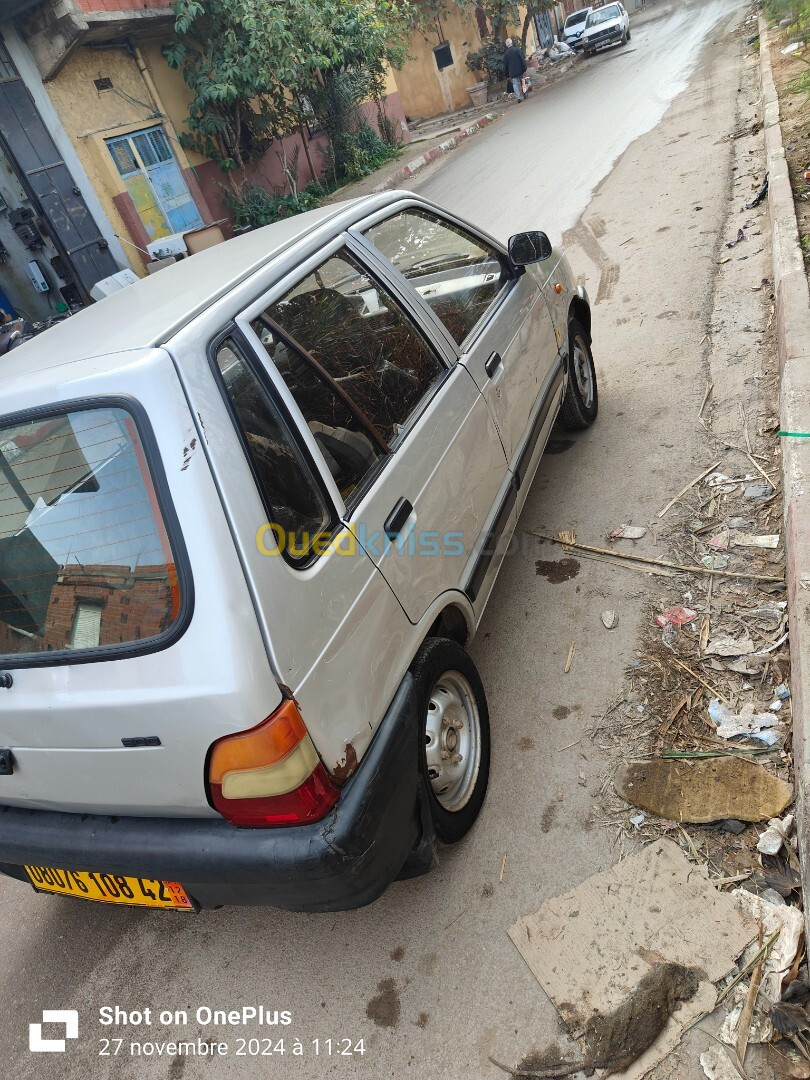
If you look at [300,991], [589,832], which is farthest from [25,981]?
[589,832]

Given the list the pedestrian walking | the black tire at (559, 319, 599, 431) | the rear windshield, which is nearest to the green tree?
the pedestrian walking

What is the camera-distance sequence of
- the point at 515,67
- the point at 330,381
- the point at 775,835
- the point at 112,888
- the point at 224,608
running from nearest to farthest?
1. the point at 224,608
2. the point at 112,888
3. the point at 775,835
4. the point at 330,381
5. the point at 515,67

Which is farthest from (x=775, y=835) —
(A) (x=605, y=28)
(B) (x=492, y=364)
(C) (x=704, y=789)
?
(A) (x=605, y=28)

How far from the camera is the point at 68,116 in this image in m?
12.1

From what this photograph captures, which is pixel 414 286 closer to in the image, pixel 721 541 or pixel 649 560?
pixel 649 560

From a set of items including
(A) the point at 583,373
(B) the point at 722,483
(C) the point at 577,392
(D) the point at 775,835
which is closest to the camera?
(D) the point at 775,835

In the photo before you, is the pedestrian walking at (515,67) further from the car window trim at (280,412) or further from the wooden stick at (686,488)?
the car window trim at (280,412)

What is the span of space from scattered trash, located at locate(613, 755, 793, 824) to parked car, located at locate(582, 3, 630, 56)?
1182 inches

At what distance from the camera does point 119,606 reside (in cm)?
185

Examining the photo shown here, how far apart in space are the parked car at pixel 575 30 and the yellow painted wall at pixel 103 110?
19.3m

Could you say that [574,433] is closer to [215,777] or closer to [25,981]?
[215,777]

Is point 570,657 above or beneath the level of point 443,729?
beneath

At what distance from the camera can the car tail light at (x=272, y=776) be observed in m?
1.72

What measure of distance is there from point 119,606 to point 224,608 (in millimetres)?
319
